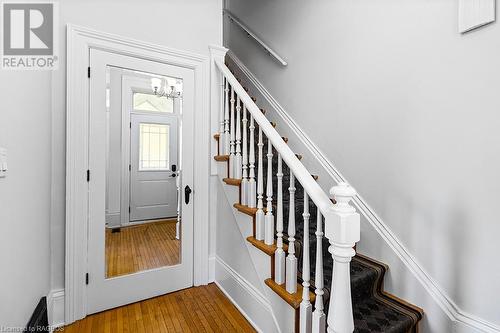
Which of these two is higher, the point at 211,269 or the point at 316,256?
the point at 316,256

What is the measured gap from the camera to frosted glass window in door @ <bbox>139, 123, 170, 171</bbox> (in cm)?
210

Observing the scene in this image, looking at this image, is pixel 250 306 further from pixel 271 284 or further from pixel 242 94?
pixel 242 94

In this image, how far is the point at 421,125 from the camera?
5.18 feet

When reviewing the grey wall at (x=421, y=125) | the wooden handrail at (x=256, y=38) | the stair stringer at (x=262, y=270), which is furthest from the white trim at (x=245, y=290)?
the wooden handrail at (x=256, y=38)


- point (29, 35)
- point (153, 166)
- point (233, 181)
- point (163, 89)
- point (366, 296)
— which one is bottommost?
point (366, 296)

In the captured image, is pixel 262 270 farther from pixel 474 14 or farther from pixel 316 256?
pixel 474 14

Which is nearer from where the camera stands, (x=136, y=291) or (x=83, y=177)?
(x=83, y=177)

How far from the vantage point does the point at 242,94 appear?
75.9 inches

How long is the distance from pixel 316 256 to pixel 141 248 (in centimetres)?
154

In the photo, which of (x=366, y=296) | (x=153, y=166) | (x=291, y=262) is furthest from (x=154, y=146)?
(x=366, y=296)

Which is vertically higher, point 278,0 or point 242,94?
point 278,0

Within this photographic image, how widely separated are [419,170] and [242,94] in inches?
53.0

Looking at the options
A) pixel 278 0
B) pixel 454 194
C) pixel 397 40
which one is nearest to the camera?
pixel 454 194

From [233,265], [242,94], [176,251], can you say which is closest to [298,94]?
[242,94]
